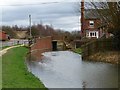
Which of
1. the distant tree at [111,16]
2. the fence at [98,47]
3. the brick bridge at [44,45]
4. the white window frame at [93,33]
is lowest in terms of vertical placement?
the brick bridge at [44,45]

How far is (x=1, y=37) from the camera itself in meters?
102

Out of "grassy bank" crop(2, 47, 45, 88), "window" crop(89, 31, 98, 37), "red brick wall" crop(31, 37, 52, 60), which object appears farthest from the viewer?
"window" crop(89, 31, 98, 37)

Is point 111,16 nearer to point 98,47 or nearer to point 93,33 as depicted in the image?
point 98,47

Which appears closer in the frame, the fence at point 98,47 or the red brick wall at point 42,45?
the fence at point 98,47

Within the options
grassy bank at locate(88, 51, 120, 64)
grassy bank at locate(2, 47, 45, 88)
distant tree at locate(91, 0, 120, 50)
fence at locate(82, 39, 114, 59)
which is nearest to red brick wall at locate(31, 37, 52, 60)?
fence at locate(82, 39, 114, 59)

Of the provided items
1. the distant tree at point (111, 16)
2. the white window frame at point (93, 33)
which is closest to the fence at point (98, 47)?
the distant tree at point (111, 16)

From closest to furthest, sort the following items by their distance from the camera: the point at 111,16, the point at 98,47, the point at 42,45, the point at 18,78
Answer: the point at 18,78 → the point at 111,16 → the point at 98,47 → the point at 42,45

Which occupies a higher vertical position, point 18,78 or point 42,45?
point 18,78

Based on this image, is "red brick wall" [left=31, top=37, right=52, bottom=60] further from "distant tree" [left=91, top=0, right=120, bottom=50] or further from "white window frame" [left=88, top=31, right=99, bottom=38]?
"distant tree" [left=91, top=0, right=120, bottom=50]

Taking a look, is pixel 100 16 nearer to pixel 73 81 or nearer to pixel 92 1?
pixel 92 1

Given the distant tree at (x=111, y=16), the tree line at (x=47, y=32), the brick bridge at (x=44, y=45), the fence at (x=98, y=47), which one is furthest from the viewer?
the tree line at (x=47, y=32)

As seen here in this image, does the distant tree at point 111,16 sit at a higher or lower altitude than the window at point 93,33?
higher

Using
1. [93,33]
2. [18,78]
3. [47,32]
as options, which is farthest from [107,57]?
[47,32]

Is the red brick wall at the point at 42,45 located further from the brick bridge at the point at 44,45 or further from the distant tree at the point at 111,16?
the distant tree at the point at 111,16
